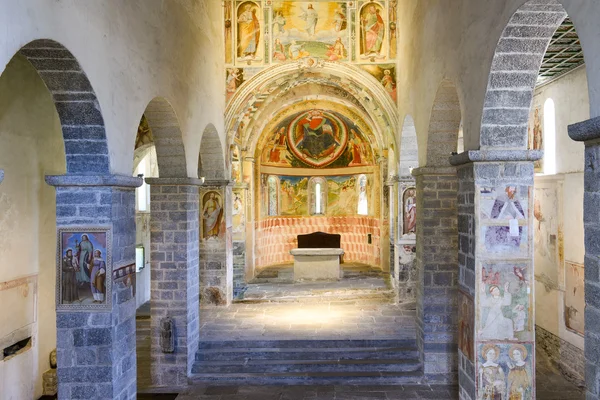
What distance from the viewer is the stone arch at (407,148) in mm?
11848

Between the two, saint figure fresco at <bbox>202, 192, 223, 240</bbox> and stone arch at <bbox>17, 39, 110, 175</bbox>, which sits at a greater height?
stone arch at <bbox>17, 39, 110, 175</bbox>

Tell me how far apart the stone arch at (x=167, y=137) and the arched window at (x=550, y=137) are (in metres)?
Result: 7.48

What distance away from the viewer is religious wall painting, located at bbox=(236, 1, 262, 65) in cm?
1276

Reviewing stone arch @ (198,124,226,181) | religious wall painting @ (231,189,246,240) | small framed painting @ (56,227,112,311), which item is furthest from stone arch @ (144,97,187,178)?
religious wall painting @ (231,189,246,240)

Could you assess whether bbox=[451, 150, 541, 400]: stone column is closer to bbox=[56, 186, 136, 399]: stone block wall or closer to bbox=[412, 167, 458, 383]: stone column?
bbox=[412, 167, 458, 383]: stone column

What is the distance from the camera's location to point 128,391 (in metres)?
Result: 6.48

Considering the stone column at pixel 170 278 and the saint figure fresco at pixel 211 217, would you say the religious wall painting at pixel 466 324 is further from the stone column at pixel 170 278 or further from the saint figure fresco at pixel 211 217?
the saint figure fresco at pixel 211 217

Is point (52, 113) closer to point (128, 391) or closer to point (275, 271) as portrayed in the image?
point (128, 391)

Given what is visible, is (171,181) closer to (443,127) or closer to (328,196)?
(443,127)

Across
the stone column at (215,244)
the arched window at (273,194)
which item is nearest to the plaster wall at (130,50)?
the stone column at (215,244)

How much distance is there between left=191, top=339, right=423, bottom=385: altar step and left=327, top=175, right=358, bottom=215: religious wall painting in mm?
10876

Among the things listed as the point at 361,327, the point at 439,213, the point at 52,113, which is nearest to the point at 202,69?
the point at 52,113

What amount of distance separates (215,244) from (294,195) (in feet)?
26.4

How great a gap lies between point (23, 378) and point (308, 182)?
45.9 feet
